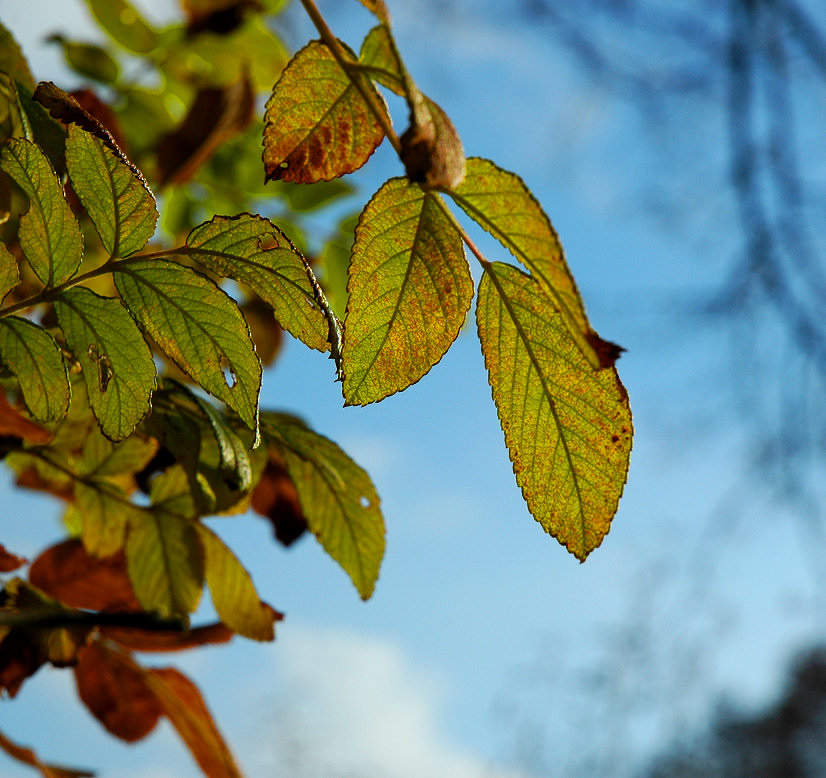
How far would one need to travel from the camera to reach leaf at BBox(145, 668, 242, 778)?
46 centimetres

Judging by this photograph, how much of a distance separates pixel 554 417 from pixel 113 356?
160mm

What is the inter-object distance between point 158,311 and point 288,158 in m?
0.07

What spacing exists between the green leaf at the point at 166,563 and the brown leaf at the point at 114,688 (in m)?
0.06

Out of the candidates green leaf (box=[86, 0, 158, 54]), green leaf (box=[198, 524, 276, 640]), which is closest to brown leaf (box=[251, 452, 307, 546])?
green leaf (box=[198, 524, 276, 640])

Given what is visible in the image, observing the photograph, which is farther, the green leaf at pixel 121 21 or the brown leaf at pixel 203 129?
the green leaf at pixel 121 21

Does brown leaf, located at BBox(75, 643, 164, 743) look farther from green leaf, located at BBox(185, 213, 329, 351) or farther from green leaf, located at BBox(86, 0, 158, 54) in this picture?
green leaf, located at BBox(86, 0, 158, 54)

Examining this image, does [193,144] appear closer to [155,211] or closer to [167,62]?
[167,62]

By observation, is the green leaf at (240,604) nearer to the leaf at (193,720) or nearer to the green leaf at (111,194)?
the leaf at (193,720)

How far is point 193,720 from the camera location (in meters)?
0.48

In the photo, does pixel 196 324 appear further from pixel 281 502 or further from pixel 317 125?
pixel 281 502

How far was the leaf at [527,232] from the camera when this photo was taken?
0.81 feet

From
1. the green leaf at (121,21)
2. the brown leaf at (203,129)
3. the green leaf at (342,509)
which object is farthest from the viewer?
the green leaf at (121,21)

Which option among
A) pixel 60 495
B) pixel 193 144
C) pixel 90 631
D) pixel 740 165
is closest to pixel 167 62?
pixel 193 144

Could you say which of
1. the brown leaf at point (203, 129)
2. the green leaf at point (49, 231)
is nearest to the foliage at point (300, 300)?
the green leaf at point (49, 231)
